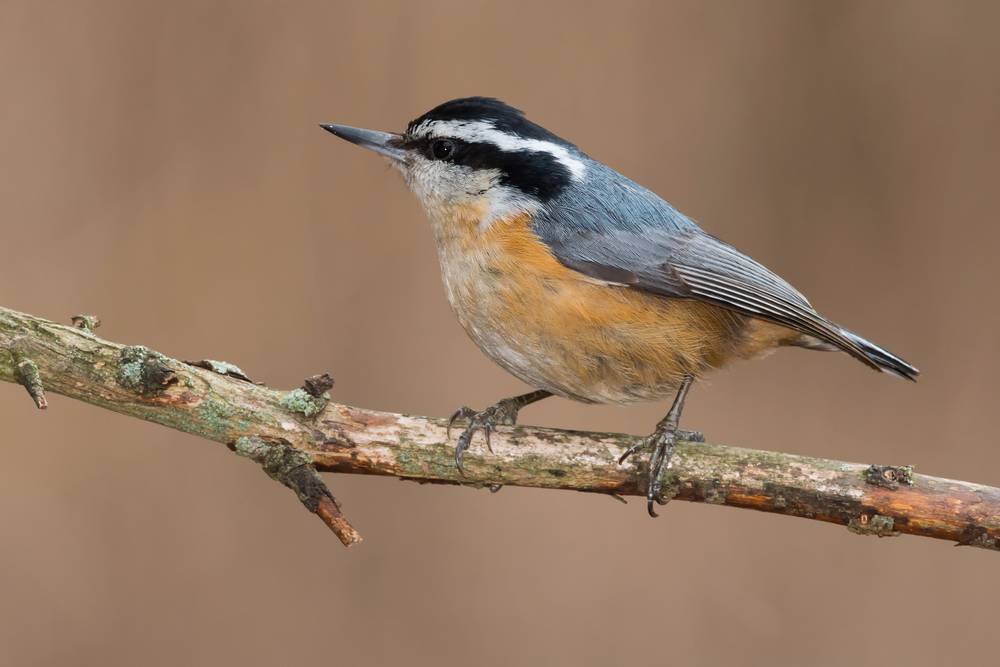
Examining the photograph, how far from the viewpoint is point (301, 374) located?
3730 mm

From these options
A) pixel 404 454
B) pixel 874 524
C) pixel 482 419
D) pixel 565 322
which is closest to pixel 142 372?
pixel 404 454

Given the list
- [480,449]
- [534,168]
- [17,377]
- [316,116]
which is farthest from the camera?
[316,116]

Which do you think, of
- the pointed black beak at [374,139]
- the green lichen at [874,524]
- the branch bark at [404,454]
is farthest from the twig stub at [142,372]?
the green lichen at [874,524]

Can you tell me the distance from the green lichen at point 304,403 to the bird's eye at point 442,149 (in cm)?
98

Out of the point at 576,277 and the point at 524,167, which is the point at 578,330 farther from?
the point at 524,167

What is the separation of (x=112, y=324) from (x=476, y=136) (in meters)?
1.47

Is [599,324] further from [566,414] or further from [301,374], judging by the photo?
[301,374]

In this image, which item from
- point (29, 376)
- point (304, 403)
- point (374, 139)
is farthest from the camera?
point (374, 139)

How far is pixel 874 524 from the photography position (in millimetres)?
2416

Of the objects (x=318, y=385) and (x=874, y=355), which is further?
(x=874, y=355)

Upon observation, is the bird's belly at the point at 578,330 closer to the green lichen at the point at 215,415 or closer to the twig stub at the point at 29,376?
the green lichen at the point at 215,415

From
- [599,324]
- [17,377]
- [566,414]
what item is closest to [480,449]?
[599,324]

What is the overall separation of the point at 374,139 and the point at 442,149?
0.23 meters

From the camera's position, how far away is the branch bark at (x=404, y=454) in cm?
230
